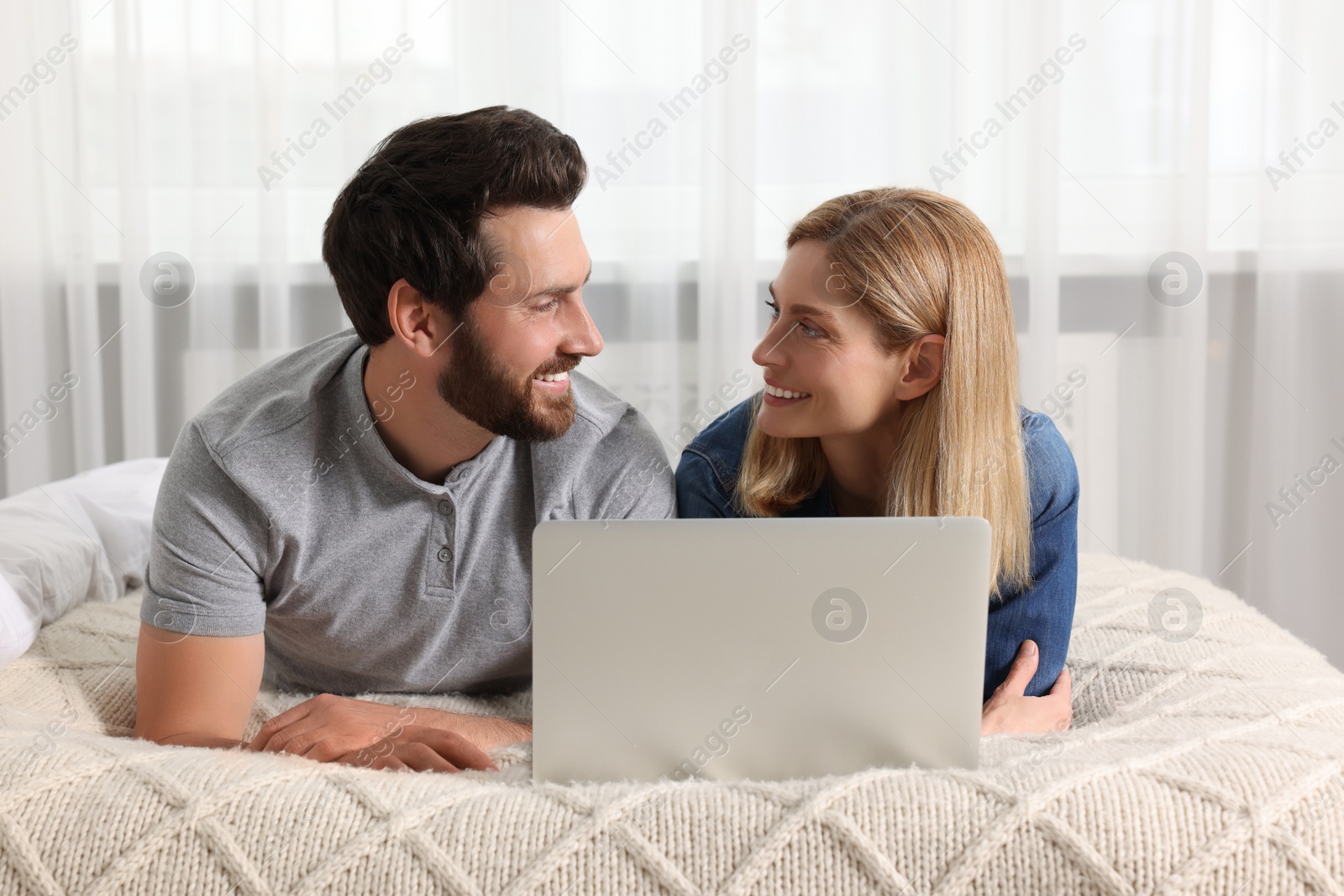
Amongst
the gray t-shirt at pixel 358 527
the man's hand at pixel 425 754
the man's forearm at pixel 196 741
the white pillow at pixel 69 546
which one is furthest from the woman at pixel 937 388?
the white pillow at pixel 69 546

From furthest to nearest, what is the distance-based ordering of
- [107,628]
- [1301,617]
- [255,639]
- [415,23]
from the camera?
[1301,617]
[415,23]
[107,628]
[255,639]

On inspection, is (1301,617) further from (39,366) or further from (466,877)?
(39,366)

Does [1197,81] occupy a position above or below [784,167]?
above

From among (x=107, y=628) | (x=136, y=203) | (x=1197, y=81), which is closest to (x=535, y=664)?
(x=107, y=628)

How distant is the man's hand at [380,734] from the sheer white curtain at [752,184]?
1267 mm

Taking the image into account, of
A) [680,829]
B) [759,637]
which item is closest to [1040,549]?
[759,637]

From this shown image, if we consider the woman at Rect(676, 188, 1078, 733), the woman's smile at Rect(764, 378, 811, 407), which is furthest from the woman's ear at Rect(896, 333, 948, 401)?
the woman's smile at Rect(764, 378, 811, 407)

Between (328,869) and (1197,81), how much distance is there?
2253mm

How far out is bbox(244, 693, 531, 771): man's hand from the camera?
0.98 m

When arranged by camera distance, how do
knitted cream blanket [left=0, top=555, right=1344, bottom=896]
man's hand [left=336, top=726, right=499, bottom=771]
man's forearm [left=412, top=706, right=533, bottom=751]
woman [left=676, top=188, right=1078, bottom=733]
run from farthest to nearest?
1. woman [left=676, top=188, right=1078, bottom=733]
2. man's forearm [left=412, top=706, right=533, bottom=751]
3. man's hand [left=336, top=726, right=499, bottom=771]
4. knitted cream blanket [left=0, top=555, right=1344, bottom=896]

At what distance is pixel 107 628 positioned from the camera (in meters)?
1.36

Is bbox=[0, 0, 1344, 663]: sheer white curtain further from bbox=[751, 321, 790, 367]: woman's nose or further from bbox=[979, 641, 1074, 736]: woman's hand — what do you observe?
bbox=[979, 641, 1074, 736]: woman's hand

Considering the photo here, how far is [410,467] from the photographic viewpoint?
4.10 ft

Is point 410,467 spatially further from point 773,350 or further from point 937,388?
point 937,388
